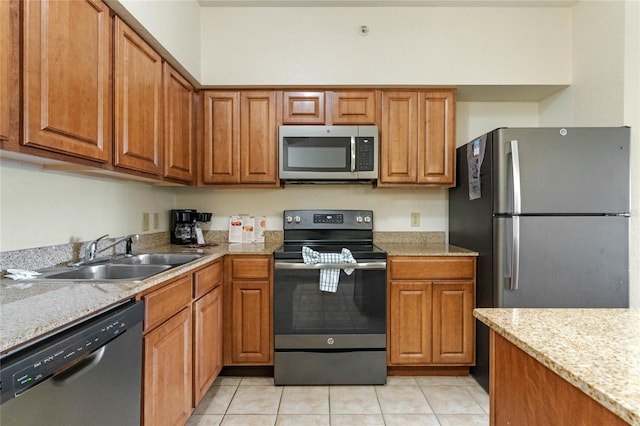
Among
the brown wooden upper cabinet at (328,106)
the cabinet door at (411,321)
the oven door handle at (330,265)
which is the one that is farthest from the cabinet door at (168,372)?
the brown wooden upper cabinet at (328,106)

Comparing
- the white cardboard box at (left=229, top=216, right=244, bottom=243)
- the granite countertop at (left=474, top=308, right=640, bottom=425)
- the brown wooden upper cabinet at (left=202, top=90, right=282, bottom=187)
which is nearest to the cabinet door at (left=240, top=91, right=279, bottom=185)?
the brown wooden upper cabinet at (left=202, top=90, right=282, bottom=187)

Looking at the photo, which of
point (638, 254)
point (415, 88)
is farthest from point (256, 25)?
point (638, 254)

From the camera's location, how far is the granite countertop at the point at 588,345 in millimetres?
524

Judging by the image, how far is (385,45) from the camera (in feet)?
8.05

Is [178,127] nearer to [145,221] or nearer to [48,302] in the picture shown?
[145,221]

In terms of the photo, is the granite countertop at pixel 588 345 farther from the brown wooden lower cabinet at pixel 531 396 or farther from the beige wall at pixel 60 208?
the beige wall at pixel 60 208

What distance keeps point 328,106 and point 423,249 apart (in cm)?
130

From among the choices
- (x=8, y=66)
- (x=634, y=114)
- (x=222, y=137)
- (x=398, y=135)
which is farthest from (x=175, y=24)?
(x=634, y=114)

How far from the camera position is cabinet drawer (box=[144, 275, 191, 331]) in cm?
130

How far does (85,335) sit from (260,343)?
1454 mm

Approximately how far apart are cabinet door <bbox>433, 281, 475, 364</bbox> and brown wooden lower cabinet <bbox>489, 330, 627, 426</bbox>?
4.48 ft

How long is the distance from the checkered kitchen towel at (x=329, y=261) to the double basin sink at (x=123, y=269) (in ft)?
2.32

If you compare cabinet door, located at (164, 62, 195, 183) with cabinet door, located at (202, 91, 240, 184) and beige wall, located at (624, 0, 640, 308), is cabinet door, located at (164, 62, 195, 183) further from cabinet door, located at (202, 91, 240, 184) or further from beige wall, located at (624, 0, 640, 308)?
beige wall, located at (624, 0, 640, 308)

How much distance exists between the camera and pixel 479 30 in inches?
96.7
